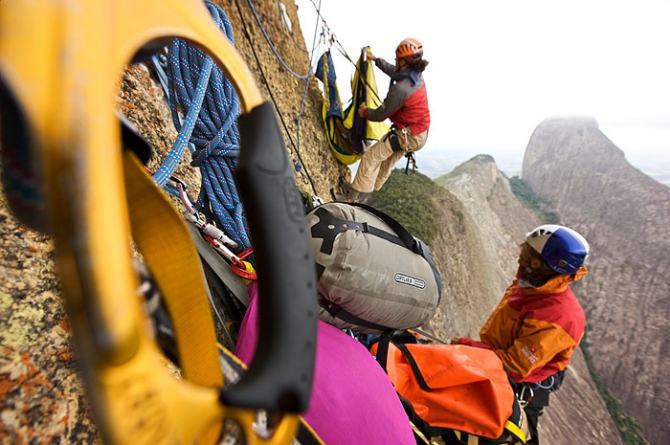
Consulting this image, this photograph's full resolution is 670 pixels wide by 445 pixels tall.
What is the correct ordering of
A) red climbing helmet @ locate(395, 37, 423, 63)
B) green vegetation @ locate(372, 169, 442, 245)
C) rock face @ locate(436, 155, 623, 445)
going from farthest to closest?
rock face @ locate(436, 155, 623, 445), green vegetation @ locate(372, 169, 442, 245), red climbing helmet @ locate(395, 37, 423, 63)

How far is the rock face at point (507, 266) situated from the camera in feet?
39.2

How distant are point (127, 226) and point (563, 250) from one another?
360 centimetres

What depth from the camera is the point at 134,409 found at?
0.82 feet

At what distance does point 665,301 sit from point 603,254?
5.98m

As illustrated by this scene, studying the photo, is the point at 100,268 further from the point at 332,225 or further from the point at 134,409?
the point at 332,225

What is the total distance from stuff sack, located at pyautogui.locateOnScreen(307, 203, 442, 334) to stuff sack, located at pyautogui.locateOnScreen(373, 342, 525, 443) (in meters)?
0.56

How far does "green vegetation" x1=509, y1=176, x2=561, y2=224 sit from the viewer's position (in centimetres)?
3085

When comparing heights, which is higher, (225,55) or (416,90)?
(416,90)

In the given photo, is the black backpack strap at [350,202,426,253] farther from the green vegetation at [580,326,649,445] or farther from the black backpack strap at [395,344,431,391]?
the green vegetation at [580,326,649,445]

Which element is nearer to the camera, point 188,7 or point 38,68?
point 38,68

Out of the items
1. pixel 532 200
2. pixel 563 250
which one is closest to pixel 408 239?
pixel 563 250

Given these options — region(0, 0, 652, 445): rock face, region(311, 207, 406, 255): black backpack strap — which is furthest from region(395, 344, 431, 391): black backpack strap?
region(0, 0, 652, 445): rock face

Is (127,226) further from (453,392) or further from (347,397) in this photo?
(453,392)

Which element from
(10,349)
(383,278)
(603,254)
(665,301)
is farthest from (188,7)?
(603,254)
